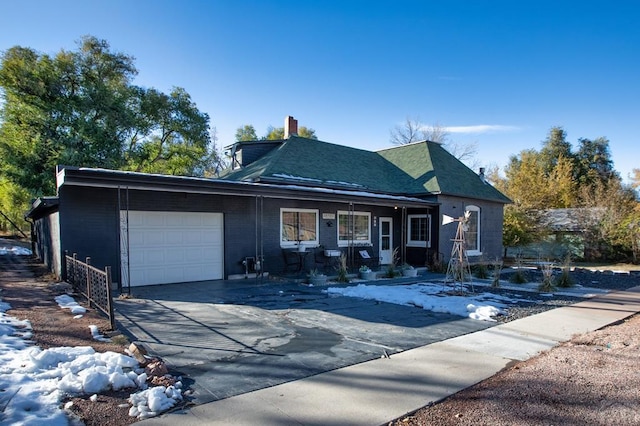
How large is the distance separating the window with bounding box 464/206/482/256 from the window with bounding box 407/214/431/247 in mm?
2685

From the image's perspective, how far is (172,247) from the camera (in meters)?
10.9

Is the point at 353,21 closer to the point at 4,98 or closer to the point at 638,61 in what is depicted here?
the point at 638,61

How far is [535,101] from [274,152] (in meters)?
14.2

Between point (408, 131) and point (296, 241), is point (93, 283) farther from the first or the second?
point (408, 131)

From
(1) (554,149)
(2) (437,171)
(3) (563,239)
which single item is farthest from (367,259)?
(1) (554,149)

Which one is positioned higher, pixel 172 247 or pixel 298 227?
pixel 298 227

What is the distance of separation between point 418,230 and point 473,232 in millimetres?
3349

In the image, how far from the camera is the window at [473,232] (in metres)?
18.3

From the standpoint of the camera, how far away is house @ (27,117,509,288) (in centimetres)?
954

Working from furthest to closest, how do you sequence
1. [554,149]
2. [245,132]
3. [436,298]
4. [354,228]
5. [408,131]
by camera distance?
[245,132] < [554,149] < [408,131] < [354,228] < [436,298]

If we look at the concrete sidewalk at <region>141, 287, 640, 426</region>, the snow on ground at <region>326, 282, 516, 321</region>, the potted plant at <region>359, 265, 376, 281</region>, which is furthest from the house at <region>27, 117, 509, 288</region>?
the concrete sidewalk at <region>141, 287, 640, 426</region>

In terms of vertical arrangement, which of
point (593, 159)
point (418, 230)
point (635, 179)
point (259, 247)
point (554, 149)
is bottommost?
point (259, 247)

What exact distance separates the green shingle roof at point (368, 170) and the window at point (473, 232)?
32.2 inches

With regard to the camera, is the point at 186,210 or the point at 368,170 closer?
the point at 186,210
